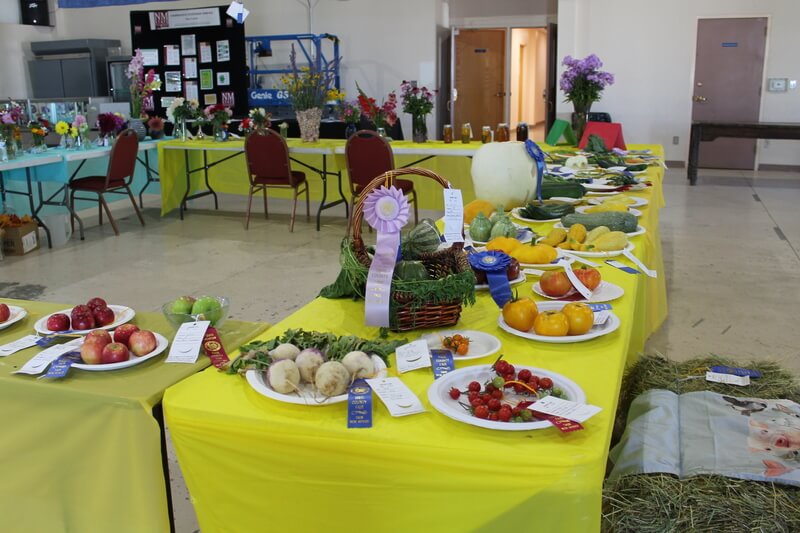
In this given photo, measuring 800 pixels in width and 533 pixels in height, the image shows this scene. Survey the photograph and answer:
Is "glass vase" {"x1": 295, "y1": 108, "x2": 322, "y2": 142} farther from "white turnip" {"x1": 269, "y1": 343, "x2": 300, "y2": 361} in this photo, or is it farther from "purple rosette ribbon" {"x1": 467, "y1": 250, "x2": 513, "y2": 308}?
"white turnip" {"x1": 269, "y1": 343, "x2": 300, "y2": 361}

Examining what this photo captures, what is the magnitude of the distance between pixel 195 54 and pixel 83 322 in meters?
9.74

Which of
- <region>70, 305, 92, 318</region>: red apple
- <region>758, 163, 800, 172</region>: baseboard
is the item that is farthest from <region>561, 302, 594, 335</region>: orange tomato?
<region>758, 163, 800, 172</region>: baseboard

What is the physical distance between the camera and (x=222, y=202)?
7.90 meters

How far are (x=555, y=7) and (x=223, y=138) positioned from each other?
19.4 ft

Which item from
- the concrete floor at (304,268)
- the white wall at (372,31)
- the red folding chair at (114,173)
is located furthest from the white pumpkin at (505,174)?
the white wall at (372,31)

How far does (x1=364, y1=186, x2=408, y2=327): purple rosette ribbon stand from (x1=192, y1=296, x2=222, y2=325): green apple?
1.32 feet

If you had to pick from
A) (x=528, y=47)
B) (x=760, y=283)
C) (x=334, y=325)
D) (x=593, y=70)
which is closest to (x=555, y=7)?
(x=528, y=47)

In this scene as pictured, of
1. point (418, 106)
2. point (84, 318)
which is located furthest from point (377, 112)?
point (84, 318)

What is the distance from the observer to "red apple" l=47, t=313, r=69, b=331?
72.1 inches

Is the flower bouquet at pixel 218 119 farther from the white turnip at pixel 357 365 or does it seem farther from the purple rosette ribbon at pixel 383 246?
the white turnip at pixel 357 365

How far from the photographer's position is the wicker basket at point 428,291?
5.45ft

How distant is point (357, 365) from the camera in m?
1.45

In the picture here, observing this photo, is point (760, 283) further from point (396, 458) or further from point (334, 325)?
point (396, 458)

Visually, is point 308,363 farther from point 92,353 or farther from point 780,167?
point 780,167
